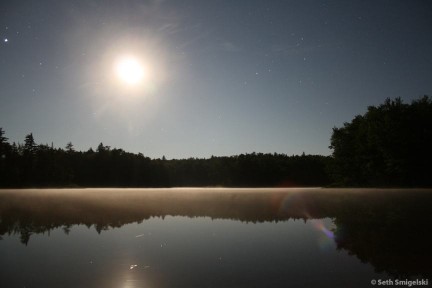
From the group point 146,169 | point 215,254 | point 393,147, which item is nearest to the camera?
point 215,254

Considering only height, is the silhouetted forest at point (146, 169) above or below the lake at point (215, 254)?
above

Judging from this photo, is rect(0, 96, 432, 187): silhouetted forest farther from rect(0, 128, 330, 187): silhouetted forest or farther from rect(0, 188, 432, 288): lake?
rect(0, 188, 432, 288): lake

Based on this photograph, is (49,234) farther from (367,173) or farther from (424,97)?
(424,97)

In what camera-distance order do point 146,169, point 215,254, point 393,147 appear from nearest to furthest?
point 215,254 → point 393,147 → point 146,169

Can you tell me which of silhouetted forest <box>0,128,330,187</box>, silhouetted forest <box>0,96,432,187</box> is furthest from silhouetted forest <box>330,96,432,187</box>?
silhouetted forest <box>0,128,330,187</box>

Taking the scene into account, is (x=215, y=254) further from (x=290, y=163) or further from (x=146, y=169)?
(x=290, y=163)

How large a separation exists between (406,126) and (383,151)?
7.05 meters

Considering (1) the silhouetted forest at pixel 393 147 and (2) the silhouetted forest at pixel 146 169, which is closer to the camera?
(1) the silhouetted forest at pixel 393 147

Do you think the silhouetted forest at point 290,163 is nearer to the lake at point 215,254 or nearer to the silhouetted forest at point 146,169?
the silhouetted forest at point 146,169

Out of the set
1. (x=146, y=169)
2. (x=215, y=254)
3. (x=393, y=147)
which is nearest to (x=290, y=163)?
(x=146, y=169)

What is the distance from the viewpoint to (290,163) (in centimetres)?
17788

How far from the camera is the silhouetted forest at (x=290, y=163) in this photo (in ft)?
229

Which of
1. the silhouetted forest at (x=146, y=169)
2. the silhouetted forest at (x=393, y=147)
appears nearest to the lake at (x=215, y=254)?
the silhouetted forest at (x=393, y=147)

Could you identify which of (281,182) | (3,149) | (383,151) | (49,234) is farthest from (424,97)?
(3,149)
